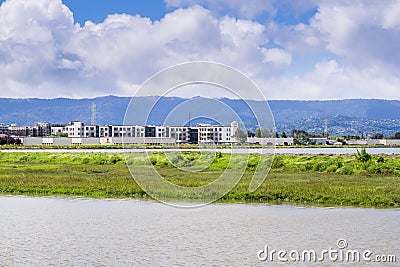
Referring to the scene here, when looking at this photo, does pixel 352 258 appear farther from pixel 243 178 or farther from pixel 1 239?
pixel 243 178

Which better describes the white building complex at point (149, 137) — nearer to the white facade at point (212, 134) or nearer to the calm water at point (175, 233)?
the white facade at point (212, 134)

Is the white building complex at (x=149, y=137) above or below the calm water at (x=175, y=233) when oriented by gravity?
above

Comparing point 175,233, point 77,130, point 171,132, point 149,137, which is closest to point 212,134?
point 171,132

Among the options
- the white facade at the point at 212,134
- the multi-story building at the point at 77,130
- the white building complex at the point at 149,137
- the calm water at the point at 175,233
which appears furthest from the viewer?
the multi-story building at the point at 77,130

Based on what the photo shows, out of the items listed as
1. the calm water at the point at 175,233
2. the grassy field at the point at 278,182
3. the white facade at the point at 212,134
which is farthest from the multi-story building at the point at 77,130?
the calm water at the point at 175,233

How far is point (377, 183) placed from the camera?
1291 inches

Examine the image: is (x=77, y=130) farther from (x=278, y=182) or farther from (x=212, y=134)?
(x=278, y=182)

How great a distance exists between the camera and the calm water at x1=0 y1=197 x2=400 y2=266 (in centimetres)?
1599

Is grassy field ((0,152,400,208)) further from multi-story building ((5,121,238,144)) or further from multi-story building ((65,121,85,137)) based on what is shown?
multi-story building ((65,121,85,137))

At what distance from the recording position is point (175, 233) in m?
19.5

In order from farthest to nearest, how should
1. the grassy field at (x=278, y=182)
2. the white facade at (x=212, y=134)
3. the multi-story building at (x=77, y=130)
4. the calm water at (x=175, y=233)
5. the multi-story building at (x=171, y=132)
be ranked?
the multi-story building at (x=77, y=130) < the white facade at (x=212, y=134) < the multi-story building at (x=171, y=132) < the grassy field at (x=278, y=182) < the calm water at (x=175, y=233)

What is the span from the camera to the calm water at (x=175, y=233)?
1599 centimetres

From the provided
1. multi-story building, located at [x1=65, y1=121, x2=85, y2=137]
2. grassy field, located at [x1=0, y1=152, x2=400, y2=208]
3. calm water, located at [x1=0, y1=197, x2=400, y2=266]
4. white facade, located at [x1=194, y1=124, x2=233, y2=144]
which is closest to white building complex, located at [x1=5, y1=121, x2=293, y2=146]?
white facade, located at [x1=194, y1=124, x2=233, y2=144]

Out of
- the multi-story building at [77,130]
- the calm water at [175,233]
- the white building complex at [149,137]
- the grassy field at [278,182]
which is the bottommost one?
the calm water at [175,233]
